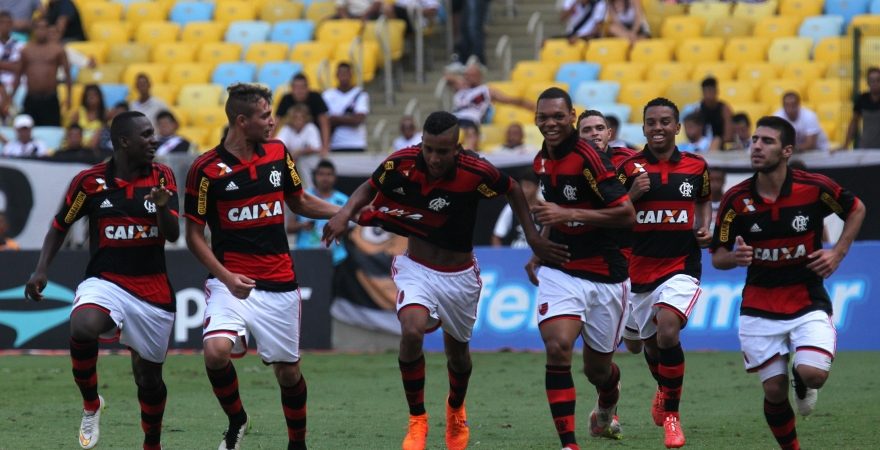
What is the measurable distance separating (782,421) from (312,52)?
15749 millimetres

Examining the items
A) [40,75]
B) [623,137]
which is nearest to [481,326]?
[623,137]

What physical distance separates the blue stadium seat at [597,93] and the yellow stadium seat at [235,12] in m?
6.95

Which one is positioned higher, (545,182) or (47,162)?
(545,182)

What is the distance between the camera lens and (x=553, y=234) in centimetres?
1004

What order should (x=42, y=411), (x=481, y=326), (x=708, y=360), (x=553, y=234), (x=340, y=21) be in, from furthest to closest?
(x=340, y=21), (x=481, y=326), (x=708, y=360), (x=42, y=411), (x=553, y=234)

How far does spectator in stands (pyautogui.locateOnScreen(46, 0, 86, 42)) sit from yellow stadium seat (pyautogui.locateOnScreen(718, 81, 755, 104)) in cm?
1149

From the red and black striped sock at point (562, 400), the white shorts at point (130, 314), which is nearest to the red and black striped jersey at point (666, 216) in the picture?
the red and black striped sock at point (562, 400)

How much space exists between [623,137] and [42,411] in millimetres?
9792

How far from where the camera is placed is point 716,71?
839 inches

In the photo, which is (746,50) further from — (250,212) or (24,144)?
(250,212)

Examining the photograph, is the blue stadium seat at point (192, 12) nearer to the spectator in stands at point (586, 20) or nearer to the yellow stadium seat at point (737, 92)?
the spectator in stands at point (586, 20)

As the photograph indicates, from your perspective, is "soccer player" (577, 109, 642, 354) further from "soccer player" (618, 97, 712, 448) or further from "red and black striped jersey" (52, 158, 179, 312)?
"red and black striped jersey" (52, 158, 179, 312)

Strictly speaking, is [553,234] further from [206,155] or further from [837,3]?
[837,3]

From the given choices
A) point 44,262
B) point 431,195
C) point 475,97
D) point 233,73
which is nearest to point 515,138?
point 475,97
